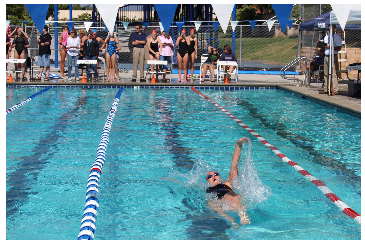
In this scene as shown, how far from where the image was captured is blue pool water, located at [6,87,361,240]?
4.25 meters

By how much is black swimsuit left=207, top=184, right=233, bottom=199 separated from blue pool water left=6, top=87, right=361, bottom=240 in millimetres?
167

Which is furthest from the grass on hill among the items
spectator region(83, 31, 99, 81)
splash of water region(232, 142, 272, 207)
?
splash of water region(232, 142, 272, 207)

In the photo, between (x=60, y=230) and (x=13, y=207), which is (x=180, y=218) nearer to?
(x=60, y=230)

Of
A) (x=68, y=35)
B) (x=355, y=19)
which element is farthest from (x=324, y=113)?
(x=68, y=35)

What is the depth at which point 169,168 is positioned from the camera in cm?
614

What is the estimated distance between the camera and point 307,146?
24.0 ft

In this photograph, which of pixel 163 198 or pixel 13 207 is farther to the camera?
pixel 163 198

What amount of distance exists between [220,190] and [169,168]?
1.47m

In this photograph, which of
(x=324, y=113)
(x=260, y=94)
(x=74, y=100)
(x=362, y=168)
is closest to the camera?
(x=362, y=168)

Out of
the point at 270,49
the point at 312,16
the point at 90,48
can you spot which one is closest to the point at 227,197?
the point at 90,48

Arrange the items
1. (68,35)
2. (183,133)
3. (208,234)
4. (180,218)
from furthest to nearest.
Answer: (68,35) < (183,133) < (180,218) < (208,234)

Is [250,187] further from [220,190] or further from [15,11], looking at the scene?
[15,11]

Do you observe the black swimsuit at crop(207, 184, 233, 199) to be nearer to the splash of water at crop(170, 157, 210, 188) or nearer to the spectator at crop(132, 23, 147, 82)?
the splash of water at crop(170, 157, 210, 188)

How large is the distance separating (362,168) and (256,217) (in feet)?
7.21
